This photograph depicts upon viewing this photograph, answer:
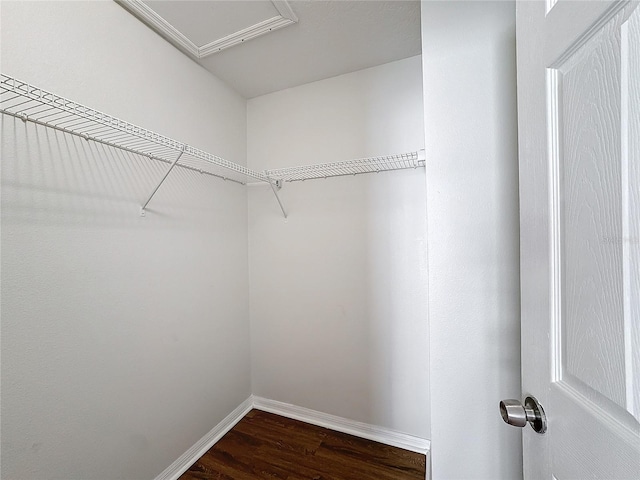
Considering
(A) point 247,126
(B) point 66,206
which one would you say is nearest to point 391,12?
(A) point 247,126

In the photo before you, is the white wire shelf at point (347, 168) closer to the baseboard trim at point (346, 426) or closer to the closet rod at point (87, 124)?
the closet rod at point (87, 124)

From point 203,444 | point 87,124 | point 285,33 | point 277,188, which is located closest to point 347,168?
point 277,188

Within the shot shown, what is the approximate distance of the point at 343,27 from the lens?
1508 millimetres

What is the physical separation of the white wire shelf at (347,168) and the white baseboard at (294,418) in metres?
1.65

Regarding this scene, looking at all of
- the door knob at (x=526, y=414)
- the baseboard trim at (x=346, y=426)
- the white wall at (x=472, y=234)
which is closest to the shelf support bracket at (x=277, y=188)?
the white wall at (x=472, y=234)

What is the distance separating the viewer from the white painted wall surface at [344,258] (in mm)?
1729

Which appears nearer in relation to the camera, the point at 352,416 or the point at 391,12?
the point at 391,12

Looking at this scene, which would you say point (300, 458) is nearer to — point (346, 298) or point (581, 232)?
point (346, 298)

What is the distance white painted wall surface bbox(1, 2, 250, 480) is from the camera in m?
0.98

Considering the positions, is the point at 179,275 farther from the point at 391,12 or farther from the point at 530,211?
the point at 391,12

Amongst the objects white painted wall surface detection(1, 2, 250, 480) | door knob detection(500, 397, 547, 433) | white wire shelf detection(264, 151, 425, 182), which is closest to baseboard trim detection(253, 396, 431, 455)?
white painted wall surface detection(1, 2, 250, 480)

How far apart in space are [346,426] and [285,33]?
255 centimetres

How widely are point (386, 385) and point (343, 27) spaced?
2205mm

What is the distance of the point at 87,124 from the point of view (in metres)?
1.16
